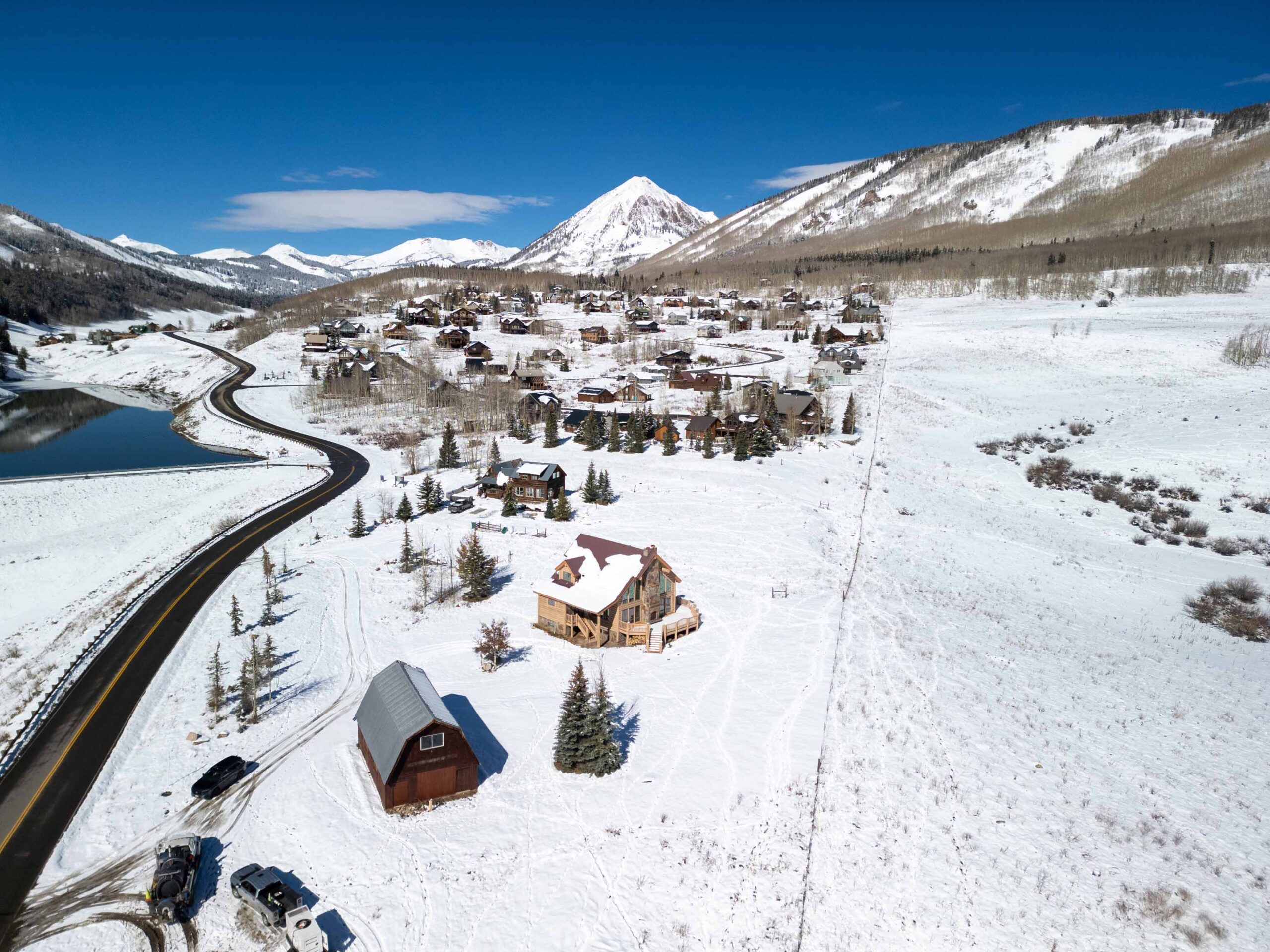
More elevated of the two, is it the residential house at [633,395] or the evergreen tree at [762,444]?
the residential house at [633,395]

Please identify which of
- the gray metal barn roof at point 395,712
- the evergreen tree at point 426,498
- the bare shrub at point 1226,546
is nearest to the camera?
the gray metal barn roof at point 395,712

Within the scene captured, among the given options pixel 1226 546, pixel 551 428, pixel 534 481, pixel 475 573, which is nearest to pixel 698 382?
pixel 551 428

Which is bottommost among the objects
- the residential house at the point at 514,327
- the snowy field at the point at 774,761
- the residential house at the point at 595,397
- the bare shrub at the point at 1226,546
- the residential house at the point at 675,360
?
the bare shrub at the point at 1226,546

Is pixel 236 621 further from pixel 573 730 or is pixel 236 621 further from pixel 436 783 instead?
pixel 573 730

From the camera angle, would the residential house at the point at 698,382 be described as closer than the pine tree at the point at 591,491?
No

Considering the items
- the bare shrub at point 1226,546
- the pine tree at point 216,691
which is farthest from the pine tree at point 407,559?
the bare shrub at point 1226,546

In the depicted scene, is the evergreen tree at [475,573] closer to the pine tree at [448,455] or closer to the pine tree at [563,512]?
the pine tree at [563,512]

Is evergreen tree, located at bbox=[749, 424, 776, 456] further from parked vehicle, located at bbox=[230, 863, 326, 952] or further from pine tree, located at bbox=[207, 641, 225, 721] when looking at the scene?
parked vehicle, located at bbox=[230, 863, 326, 952]

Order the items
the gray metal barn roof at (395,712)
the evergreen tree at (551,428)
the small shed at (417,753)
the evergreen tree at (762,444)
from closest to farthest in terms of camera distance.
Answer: the small shed at (417,753), the gray metal barn roof at (395,712), the evergreen tree at (762,444), the evergreen tree at (551,428)
